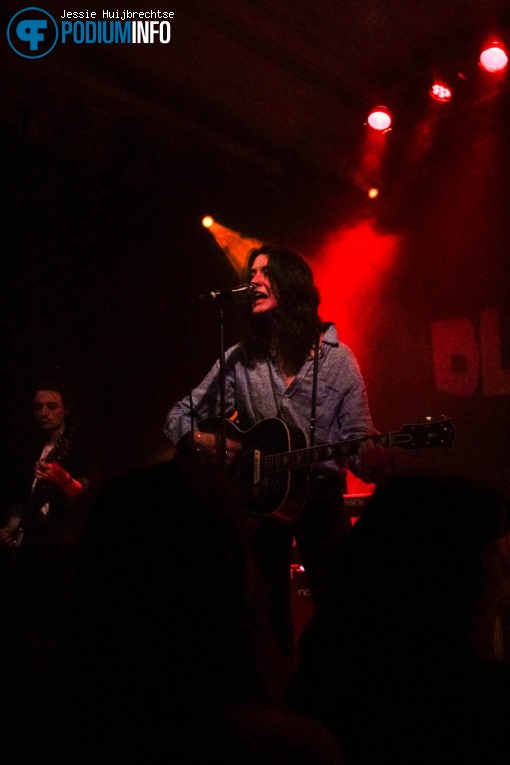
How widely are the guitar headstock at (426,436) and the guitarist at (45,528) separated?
2.51 meters

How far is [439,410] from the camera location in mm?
5641

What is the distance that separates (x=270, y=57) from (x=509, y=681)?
5.00 meters

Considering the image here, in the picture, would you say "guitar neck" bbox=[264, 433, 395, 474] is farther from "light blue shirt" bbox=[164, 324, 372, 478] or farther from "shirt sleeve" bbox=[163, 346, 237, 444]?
"shirt sleeve" bbox=[163, 346, 237, 444]

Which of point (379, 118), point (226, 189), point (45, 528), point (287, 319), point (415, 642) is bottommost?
point (45, 528)

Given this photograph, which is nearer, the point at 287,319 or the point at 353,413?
the point at 353,413

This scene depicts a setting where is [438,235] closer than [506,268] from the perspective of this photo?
No

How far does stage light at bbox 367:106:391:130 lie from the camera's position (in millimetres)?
5445

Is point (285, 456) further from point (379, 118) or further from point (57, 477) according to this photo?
point (379, 118)

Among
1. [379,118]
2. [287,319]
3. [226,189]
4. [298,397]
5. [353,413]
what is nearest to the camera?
[353,413]

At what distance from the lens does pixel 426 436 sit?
2934 mm

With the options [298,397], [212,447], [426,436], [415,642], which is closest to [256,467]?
[212,447]

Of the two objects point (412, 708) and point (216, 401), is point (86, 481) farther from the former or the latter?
point (412, 708)

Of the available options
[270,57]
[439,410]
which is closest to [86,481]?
[439,410]

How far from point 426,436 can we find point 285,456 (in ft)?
2.14
